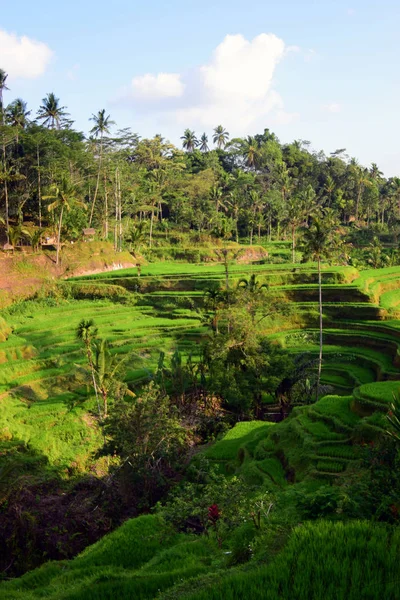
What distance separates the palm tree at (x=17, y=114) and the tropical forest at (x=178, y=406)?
0.17 meters

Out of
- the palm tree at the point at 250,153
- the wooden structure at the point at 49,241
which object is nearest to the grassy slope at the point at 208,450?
the wooden structure at the point at 49,241

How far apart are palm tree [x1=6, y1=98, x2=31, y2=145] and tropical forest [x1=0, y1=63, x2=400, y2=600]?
0.17 metres

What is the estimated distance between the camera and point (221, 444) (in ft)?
58.7

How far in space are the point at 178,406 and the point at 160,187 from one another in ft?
155

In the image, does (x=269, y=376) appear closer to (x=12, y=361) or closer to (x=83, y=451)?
(x=83, y=451)

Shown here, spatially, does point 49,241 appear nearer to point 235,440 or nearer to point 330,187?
point 235,440

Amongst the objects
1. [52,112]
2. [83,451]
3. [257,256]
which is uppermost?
[52,112]

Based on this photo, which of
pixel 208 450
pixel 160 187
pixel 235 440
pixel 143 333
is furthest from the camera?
pixel 160 187

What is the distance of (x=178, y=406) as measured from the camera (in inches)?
878

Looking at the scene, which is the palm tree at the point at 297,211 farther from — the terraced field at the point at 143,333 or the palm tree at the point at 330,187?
the terraced field at the point at 143,333

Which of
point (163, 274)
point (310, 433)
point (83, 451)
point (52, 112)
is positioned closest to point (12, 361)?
point (83, 451)

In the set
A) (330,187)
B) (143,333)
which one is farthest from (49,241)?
(330,187)

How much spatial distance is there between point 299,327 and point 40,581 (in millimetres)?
23793

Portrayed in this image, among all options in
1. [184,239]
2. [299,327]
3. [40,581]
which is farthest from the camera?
[184,239]
